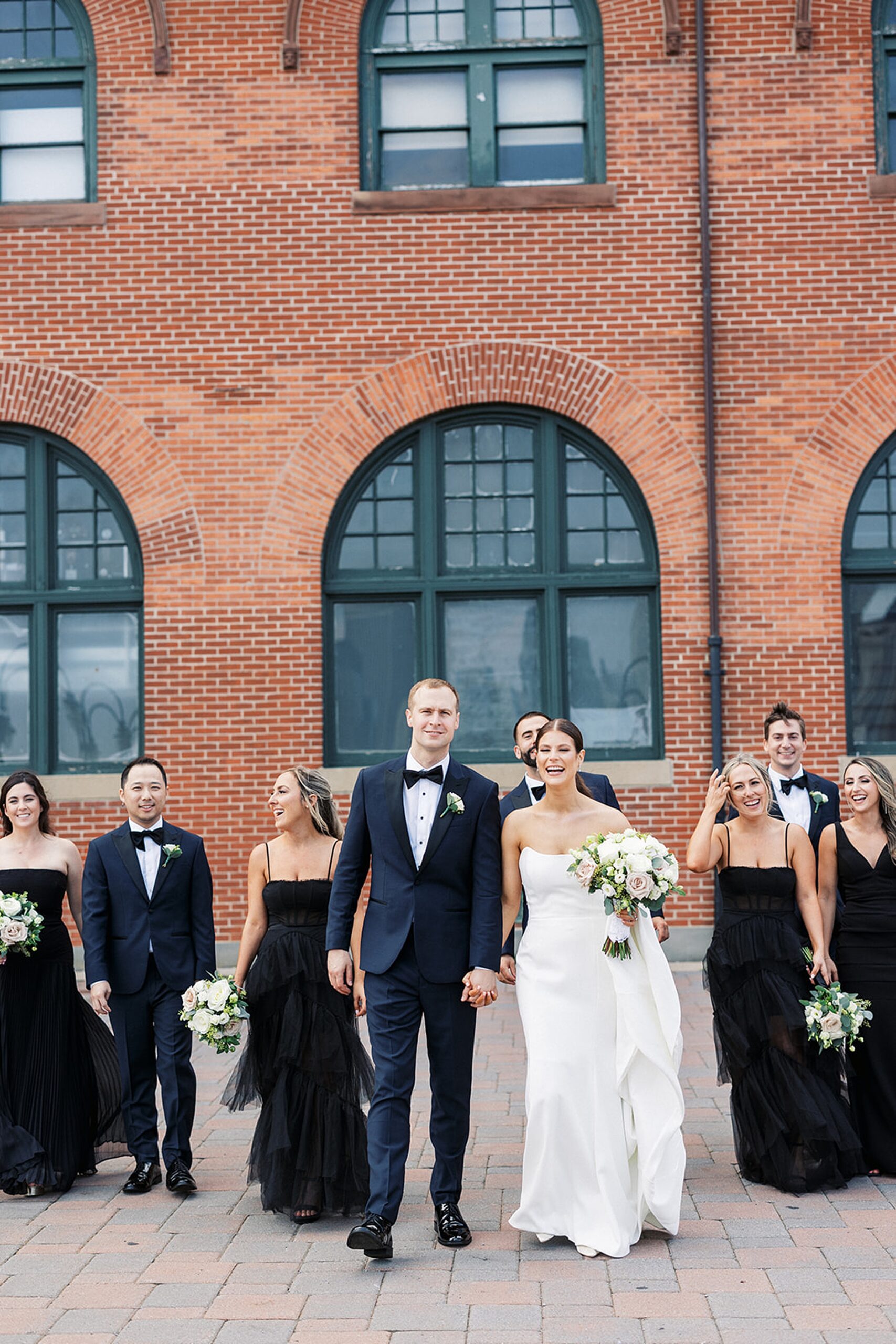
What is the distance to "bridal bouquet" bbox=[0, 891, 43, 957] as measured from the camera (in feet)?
20.9

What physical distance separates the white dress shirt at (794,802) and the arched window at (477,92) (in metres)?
6.56

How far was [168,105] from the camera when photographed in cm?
1215

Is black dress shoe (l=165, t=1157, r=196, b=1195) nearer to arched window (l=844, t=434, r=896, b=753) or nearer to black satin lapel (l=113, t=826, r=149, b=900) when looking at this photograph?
black satin lapel (l=113, t=826, r=149, b=900)

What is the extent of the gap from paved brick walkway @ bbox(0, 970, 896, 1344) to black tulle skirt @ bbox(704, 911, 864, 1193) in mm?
145

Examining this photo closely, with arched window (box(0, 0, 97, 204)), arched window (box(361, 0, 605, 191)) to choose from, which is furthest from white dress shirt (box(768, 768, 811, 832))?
arched window (box(0, 0, 97, 204))

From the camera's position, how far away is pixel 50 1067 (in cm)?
655

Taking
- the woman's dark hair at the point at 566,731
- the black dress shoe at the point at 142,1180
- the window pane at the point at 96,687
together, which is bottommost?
the black dress shoe at the point at 142,1180

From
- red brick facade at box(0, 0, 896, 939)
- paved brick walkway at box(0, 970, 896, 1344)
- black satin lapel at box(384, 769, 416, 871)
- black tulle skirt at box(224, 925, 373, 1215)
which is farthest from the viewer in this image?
red brick facade at box(0, 0, 896, 939)

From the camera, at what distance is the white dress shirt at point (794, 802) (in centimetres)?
784

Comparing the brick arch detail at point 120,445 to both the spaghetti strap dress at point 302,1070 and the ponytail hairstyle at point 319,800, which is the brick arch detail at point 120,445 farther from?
the spaghetti strap dress at point 302,1070

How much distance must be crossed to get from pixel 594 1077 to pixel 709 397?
7569 mm

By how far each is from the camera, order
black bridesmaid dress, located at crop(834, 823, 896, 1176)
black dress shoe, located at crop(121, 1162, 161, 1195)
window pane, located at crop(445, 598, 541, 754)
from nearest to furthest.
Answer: black dress shoe, located at crop(121, 1162, 161, 1195), black bridesmaid dress, located at crop(834, 823, 896, 1176), window pane, located at crop(445, 598, 541, 754)

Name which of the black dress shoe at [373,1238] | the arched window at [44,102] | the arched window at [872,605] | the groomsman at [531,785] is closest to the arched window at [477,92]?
the arched window at [44,102]

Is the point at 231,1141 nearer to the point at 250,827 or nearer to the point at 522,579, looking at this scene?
the point at 250,827
